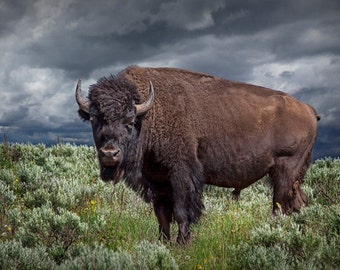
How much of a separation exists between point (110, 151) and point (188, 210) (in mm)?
1687

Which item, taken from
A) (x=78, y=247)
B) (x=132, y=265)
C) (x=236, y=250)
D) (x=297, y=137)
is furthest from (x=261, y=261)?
(x=297, y=137)

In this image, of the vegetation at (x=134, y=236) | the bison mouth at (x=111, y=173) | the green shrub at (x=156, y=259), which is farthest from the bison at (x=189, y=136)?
the green shrub at (x=156, y=259)

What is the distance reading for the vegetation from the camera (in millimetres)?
5113

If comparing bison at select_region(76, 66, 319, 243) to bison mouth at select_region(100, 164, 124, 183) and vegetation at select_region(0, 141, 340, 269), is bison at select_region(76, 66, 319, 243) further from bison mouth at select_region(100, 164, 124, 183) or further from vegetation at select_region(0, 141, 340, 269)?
vegetation at select_region(0, 141, 340, 269)

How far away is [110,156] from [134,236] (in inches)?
63.4

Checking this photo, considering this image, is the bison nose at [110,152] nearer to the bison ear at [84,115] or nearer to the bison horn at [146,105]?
the bison horn at [146,105]

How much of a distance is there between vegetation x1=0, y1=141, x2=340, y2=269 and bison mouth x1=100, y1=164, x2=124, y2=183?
18.2 inches

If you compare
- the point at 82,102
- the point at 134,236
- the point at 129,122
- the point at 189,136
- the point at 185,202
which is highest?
the point at 82,102

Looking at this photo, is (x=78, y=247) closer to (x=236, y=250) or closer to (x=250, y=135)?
(x=236, y=250)

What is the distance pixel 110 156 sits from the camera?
20.7ft

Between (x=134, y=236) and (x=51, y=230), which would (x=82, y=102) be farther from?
(x=134, y=236)

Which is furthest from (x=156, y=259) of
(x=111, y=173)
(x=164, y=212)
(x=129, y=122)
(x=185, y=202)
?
(x=164, y=212)

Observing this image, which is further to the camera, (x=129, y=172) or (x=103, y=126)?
(x=129, y=172)

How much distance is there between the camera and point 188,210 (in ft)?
24.0
